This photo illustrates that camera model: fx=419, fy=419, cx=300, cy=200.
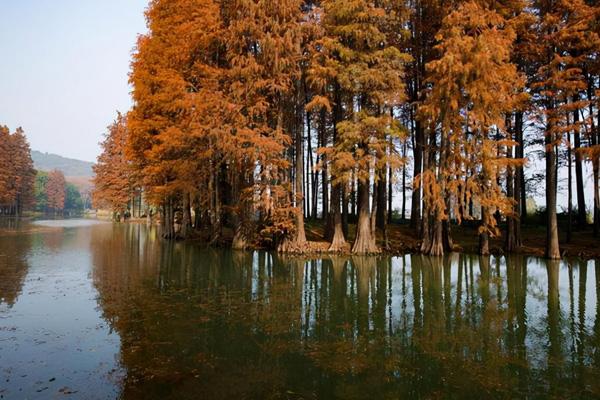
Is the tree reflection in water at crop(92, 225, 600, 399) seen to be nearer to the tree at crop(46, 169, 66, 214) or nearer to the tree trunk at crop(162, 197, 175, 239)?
the tree trunk at crop(162, 197, 175, 239)

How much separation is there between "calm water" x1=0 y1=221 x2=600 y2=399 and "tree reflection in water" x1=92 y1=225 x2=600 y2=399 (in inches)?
1.3

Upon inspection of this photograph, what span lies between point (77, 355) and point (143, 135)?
22630mm

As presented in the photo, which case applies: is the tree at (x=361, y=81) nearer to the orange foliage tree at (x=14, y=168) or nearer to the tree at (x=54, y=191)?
the orange foliage tree at (x=14, y=168)

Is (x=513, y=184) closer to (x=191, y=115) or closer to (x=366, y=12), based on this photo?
(x=366, y=12)

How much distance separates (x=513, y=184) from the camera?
84.9 ft

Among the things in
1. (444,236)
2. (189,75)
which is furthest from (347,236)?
(189,75)

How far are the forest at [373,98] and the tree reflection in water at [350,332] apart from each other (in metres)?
6.61

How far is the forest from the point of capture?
794 inches

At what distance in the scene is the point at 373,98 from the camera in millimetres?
21156

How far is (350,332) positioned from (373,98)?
50.3ft

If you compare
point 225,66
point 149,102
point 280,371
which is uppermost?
point 225,66

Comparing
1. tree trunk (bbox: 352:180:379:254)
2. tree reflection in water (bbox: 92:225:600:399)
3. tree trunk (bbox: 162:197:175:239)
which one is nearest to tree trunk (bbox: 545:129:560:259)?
tree reflection in water (bbox: 92:225:600:399)

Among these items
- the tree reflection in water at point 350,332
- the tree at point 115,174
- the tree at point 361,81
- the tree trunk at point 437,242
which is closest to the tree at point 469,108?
the tree trunk at point 437,242

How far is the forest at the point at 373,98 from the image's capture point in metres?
20.2
